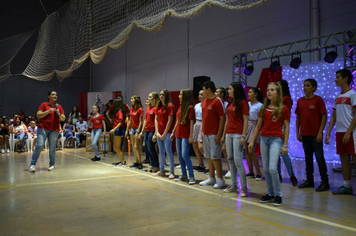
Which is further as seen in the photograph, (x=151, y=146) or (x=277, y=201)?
(x=151, y=146)

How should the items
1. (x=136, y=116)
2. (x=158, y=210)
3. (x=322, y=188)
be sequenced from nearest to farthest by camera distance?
(x=158, y=210) < (x=322, y=188) < (x=136, y=116)

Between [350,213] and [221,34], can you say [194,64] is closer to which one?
[221,34]

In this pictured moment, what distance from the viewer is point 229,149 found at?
4379mm

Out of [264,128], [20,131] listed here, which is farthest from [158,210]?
[20,131]

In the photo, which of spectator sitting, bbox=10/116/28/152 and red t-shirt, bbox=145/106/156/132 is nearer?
red t-shirt, bbox=145/106/156/132

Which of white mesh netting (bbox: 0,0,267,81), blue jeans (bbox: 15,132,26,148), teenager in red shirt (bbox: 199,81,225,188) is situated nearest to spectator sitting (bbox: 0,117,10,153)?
blue jeans (bbox: 15,132,26,148)

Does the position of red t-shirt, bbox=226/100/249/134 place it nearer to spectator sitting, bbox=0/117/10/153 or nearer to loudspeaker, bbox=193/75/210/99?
loudspeaker, bbox=193/75/210/99

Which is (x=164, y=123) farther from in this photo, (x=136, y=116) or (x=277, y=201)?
(x=277, y=201)

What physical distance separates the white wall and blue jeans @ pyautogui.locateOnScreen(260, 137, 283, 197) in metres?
5.62

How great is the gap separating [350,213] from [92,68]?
18157 millimetres

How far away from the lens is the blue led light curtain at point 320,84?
811 centimetres

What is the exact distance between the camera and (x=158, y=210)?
3.63 m

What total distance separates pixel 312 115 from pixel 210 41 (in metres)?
7.39

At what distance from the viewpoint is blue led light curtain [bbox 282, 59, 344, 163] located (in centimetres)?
811
